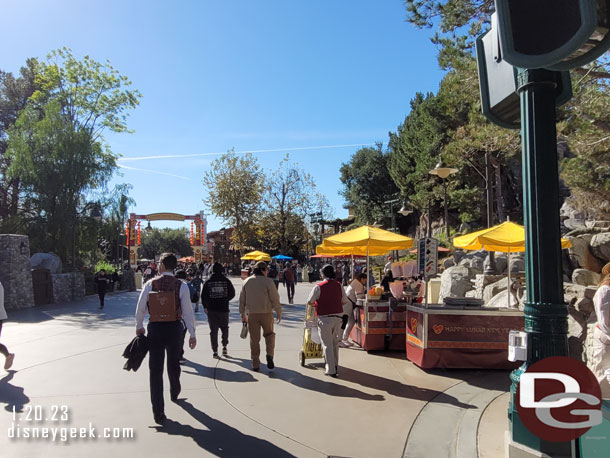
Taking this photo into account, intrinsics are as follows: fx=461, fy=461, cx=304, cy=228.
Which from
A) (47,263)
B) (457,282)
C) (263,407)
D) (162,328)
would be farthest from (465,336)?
(47,263)

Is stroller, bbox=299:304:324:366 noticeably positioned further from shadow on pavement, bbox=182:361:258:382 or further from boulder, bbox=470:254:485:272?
boulder, bbox=470:254:485:272

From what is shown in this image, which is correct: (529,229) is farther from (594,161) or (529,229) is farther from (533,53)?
(594,161)

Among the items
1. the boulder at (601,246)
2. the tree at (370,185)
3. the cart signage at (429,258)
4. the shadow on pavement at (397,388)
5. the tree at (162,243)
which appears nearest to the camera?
the shadow on pavement at (397,388)

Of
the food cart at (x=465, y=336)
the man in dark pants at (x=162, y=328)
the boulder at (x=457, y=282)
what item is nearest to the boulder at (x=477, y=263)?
the boulder at (x=457, y=282)

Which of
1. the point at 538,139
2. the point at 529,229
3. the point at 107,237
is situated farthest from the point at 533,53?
the point at 107,237

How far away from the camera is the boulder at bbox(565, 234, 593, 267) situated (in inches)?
570

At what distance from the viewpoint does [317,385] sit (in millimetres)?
6383

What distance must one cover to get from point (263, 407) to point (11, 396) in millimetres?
3236

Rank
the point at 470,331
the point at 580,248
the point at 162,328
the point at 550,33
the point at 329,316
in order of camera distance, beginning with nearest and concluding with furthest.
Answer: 1. the point at 550,33
2. the point at 162,328
3. the point at 329,316
4. the point at 470,331
5. the point at 580,248

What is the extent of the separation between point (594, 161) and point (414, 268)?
466 centimetres

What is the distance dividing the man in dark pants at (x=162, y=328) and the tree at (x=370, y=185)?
41324 mm

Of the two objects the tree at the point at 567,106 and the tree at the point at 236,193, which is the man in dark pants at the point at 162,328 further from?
the tree at the point at 236,193

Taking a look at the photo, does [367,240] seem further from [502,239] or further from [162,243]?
[162,243]

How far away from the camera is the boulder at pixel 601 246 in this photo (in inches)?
543
